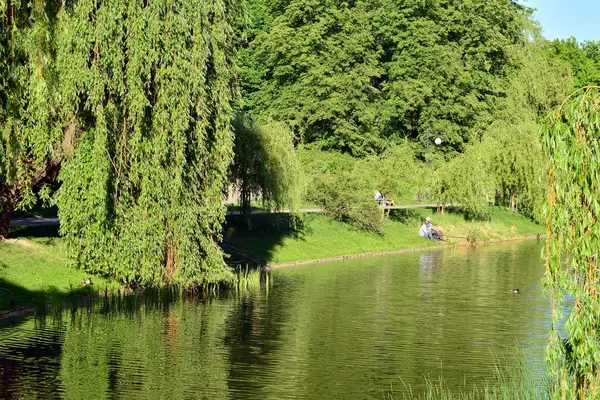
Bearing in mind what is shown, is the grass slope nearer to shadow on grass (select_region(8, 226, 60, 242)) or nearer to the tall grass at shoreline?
shadow on grass (select_region(8, 226, 60, 242))

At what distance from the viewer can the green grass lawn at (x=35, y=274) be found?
31.6m

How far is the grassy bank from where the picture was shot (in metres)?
48.7

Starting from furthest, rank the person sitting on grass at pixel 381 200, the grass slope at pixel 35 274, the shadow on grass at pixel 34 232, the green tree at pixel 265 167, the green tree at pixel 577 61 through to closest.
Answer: the green tree at pixel 577 61
the person sitting on grass at pixel 381 200
the green tree at pixel 265 167
the shadow on grass at pixel 34 232
the grass slope at pixel 35 274

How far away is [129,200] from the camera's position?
3441 cm

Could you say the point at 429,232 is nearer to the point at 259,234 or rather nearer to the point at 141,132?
the point at 259,234

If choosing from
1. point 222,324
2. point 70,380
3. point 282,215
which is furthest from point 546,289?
point 282,215

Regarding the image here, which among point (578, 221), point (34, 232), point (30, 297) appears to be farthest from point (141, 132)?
point (578, 221)

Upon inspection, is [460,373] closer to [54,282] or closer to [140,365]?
[140,365]

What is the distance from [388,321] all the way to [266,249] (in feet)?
56.2

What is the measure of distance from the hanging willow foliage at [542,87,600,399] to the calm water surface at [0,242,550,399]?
8.54 m

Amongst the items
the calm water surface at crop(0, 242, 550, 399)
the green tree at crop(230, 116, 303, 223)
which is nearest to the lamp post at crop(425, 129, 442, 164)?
the green tree at crop(230, 116, 303, 223)

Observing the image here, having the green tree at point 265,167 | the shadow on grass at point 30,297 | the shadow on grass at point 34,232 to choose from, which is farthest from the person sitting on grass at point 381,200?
the shadow on grass at point 30,297

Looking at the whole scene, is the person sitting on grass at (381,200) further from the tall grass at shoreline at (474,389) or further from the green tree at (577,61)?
the green tree at (577,61)

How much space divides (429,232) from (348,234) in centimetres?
740
